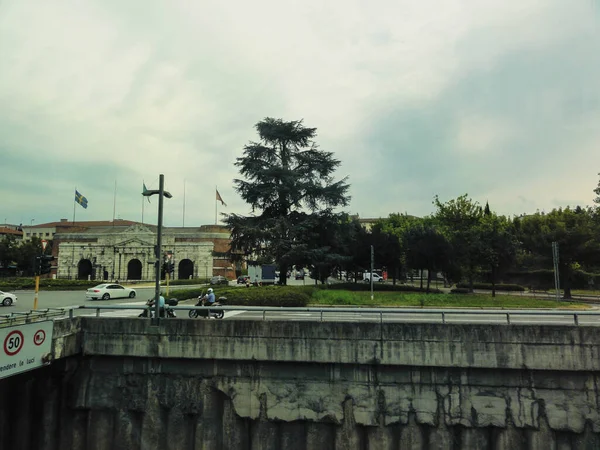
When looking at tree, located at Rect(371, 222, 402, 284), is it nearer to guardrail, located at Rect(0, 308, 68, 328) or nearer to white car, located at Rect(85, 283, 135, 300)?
white car, located at Rect(85, 283, 135, 300)

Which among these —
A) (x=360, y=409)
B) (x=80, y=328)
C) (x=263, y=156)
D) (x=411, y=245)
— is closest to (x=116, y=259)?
(x=263, y=156)

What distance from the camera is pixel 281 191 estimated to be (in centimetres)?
3066

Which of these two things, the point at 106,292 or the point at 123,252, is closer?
the point at 106,292

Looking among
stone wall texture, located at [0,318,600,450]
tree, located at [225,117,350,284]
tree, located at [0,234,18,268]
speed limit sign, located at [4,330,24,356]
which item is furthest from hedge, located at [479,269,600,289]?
tree, located at [0,234,18,268]

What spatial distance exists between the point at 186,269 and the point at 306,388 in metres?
65.6

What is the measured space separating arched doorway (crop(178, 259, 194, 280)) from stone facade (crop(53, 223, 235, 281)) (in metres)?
0.20

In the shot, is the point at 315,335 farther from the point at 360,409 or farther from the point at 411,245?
the point at 411,245

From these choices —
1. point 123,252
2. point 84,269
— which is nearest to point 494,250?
point 123,252

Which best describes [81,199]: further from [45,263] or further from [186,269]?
[45,263]

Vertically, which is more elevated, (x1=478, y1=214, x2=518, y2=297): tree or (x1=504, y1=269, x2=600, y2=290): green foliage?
(x1=478, y1=214, x2=518, y2=297): tree

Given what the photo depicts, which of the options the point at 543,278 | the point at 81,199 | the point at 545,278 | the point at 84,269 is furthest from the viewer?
the point at 84,269

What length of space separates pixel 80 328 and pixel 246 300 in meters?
9.39

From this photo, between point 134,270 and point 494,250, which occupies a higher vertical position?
point 494,250

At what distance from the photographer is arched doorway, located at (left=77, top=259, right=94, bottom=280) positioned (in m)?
68.8
